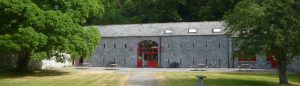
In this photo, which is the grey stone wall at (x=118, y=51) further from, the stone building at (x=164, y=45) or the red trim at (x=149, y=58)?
the red trim at (x=149, y=58)

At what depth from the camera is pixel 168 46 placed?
46.0 metres

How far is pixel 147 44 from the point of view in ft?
155

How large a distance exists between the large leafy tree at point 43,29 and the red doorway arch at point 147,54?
48.3ft

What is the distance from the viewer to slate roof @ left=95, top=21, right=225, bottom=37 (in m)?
45.1

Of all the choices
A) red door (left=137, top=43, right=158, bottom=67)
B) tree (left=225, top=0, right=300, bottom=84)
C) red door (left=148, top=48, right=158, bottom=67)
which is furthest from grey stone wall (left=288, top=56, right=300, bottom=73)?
red door (left=137, top=43, right=158, bottom=67)

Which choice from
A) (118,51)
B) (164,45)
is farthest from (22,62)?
(164,45)

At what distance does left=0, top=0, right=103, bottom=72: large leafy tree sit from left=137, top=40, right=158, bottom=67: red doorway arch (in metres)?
14.7

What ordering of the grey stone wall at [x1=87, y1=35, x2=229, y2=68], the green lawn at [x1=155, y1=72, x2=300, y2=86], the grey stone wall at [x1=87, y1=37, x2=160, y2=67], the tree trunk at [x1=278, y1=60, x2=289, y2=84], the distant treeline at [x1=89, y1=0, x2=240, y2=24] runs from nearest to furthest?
the green lawn at [x1=155, y1=72, x2=300, y2=86] < the tree trunk at [x1=278, y1=60, x2=289, y2=84] < the grey stone wall at [x1=87, y1=35, x2=229, y2=68] < the grey stone wall at [x1=87, y1=37, x2=160, y2=67] < the distant treeline at [x1=89, y1=0, x2=240, y2=24]

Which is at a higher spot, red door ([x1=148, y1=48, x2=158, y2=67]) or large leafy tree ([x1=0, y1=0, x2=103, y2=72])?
large leafy tree ([x1=0, y1=0, x2=103, y2=72])

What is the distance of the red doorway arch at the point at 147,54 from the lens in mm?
47272

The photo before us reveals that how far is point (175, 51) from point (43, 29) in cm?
1946

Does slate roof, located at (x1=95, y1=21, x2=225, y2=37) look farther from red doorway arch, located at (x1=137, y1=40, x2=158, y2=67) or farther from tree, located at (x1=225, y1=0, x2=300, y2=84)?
tree, located at (x1=225, y1=0, x2=300, y2=84)

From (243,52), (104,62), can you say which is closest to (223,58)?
(104,62)

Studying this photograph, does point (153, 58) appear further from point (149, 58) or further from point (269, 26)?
point (269, 26)
